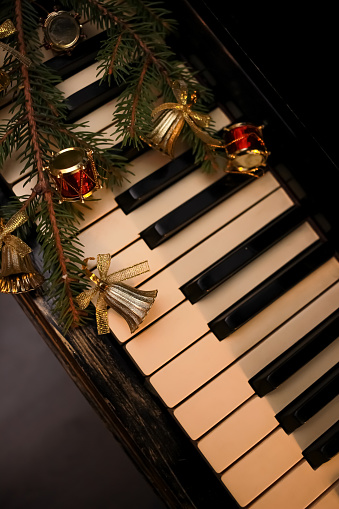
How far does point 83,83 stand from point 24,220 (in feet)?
1.71

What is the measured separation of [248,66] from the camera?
1757 mm

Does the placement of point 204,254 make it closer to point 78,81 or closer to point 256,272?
point 256,272

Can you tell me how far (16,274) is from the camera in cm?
165

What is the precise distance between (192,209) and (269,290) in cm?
35

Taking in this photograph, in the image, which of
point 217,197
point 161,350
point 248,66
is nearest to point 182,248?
point 217,197

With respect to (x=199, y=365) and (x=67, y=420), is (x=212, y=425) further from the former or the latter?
(x=67, y=420)

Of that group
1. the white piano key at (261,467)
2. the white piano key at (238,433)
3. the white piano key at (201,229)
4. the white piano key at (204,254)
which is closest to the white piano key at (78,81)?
the white piano key at (201,229)

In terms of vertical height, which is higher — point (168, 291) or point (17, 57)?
point (17, 57)

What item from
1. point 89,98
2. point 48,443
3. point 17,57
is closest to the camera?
point 17,57

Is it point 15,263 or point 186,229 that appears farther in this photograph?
point 186,229

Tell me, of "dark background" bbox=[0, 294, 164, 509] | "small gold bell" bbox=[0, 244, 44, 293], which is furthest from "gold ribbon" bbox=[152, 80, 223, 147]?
"dark background" bbox=[0, 294, 164, 509]

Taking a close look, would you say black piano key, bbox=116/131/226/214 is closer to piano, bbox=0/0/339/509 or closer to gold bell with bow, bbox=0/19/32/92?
piano, bbox=0/0/339/509

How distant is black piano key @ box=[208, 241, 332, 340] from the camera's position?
1722 mm

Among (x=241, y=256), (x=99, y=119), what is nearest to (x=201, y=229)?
(x=241, y=256)
